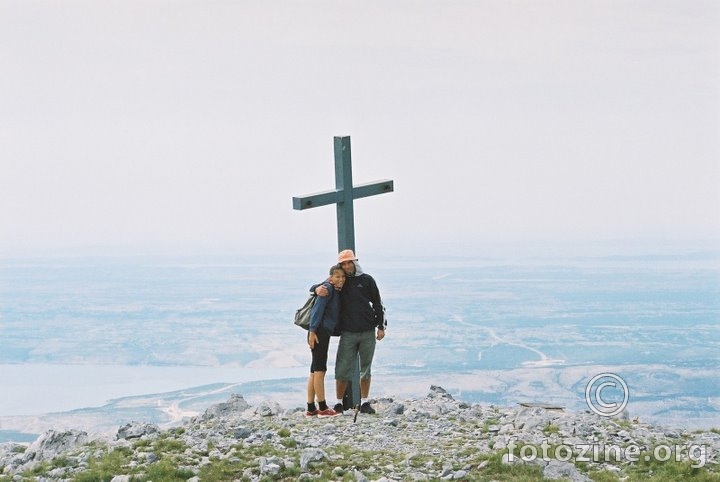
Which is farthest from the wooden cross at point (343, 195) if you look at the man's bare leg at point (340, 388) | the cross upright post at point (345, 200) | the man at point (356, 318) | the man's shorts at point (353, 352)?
the man's bare leg at point (340, 388)

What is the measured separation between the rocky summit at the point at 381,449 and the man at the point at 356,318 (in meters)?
0.85

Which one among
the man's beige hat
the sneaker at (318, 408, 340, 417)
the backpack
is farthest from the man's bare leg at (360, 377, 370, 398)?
the man's beige hat

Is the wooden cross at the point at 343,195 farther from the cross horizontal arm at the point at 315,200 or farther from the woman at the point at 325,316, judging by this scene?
the woman at the point at 325,316

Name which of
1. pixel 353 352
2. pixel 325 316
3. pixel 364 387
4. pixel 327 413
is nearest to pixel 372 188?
pixel 325 316

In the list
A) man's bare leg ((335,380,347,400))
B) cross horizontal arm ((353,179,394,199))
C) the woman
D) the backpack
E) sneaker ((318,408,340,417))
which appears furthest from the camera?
cross horizontal arm ((353,179,394,199))

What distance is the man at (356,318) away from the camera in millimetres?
17062

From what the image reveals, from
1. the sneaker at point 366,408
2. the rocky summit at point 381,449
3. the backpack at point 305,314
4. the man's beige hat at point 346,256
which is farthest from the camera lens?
the sneaker at point 366,408

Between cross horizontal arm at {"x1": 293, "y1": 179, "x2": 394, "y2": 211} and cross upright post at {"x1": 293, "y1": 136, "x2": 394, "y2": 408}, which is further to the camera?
cross upright post at {"x1": 293, "y1": 136, "x2": 394, "y2": 408}

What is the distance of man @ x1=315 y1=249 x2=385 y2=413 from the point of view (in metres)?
17.1

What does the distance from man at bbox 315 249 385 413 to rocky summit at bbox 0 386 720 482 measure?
85 cm

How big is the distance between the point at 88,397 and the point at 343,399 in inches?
6655

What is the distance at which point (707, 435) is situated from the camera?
15.8m

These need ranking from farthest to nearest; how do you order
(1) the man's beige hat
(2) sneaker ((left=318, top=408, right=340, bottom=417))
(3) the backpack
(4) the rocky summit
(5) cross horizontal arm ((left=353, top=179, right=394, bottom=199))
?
(5) cross horizontal arm ((left=353, top=179, right=394, bottom=199)) → (2) sneaker ((left=318, top=408, right=340, bottom=417)) → (3) the backpack → (1) the man's beige hat → (4) the rocky summit

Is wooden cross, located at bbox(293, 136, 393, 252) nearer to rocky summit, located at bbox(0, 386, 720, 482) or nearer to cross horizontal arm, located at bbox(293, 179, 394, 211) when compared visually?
cross horizontal arm, located at bbox(293, 179, 394, 211)
